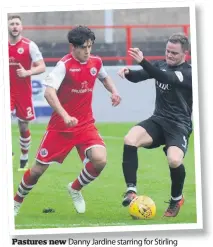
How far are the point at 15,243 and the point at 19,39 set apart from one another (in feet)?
10.4

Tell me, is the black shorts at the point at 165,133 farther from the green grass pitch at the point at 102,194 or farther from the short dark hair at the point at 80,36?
the short dark hair at the point at 80,36

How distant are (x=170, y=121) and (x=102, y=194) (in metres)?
1.71

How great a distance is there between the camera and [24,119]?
41.5ft

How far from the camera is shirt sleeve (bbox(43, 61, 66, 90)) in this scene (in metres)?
9.58

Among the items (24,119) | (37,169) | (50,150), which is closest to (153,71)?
(50,150)

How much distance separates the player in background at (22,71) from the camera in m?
11.4

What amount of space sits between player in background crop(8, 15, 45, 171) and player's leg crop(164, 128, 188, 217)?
217cm

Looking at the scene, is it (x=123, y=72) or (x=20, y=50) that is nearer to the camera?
(x=123, y=72)

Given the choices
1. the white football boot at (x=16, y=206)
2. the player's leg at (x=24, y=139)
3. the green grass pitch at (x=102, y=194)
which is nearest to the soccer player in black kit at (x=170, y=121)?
the green grass pitch at (x=102, y=194)

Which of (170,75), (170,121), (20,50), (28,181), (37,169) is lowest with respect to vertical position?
(28,181)

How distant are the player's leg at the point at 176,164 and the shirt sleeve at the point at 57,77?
4.22ft

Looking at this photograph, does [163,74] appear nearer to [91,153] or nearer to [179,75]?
[179,75]

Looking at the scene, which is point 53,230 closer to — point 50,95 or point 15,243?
point 15,243

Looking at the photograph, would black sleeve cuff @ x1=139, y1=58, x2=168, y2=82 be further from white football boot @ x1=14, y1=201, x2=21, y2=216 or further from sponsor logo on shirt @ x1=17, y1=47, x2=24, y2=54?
sponsor logo on shirt @ x1=17, y1=47, x2=24, y2=54
